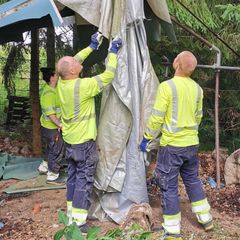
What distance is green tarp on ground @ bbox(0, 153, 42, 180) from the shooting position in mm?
6969

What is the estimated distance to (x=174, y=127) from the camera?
459 cm

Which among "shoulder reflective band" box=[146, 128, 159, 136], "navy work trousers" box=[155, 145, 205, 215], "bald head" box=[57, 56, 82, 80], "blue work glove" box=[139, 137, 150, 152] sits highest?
"bald head" box=[57, 56, 82, 80]

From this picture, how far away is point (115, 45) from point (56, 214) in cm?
209

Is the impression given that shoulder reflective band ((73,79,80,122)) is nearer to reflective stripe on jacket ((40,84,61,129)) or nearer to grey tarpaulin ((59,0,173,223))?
grey tarpaulin ((59,0,173,223))

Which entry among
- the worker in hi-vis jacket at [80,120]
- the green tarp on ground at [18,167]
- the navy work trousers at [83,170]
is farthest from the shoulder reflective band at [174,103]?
the green tarp on ground at [18,167]

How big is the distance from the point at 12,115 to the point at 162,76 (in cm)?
556

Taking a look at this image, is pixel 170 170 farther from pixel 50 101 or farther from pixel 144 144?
pixel 50 101

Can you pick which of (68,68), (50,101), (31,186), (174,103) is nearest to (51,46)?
(50,101)

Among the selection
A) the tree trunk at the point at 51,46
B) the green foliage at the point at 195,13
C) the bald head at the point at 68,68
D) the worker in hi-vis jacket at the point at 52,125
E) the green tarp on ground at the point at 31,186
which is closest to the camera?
the bald head at the point at 68,68

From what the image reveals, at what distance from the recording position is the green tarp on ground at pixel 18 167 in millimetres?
6969

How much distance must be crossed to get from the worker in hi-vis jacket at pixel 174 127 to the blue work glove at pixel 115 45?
0.65m

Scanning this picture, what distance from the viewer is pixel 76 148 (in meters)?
4.75

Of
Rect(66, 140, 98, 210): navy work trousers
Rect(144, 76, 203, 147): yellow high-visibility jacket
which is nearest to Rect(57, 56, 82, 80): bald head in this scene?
Rect(66, 140, 98, 210): navy work trousers

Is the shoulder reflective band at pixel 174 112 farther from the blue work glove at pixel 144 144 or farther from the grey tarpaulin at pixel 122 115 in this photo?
the grey tarpaulin at pixel 122 115
